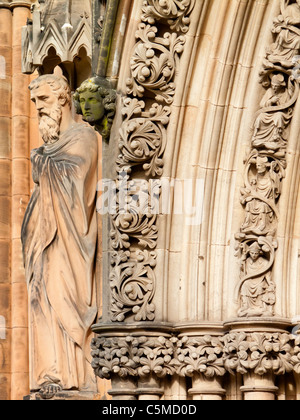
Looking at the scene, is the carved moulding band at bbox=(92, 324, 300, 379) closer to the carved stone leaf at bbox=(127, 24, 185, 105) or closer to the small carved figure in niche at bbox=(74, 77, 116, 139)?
the small carved figure in niche at bbox=(74, 77, 116, 139)

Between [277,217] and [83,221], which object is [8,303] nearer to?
[83,221]

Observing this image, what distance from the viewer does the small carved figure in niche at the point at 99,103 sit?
8445 mm

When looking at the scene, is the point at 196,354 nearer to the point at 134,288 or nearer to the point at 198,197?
the point at 134,288

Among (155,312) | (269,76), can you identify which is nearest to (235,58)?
(269,76)

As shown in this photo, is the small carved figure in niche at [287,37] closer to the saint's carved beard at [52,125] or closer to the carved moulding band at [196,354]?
the carved moulding band at [196,354]

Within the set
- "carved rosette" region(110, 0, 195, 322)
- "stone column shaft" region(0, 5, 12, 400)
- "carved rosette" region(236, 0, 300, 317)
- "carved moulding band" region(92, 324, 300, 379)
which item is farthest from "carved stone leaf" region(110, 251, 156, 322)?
"stone column shaft" region(0, 5, 12, 400)

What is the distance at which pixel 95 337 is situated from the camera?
8.49 m

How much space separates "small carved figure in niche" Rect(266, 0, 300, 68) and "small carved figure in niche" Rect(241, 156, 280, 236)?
1.73 ft

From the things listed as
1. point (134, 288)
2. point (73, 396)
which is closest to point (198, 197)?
point (134, 288)

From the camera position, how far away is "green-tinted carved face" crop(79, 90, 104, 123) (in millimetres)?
8461

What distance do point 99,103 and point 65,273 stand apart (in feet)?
3.87

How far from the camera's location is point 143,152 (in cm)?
830

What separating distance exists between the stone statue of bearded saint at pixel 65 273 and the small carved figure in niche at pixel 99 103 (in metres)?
0.64
